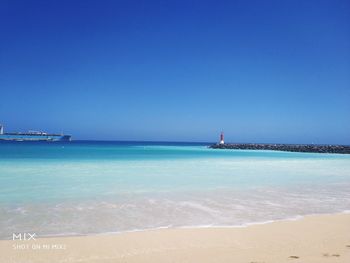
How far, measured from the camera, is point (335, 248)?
12.2 ft

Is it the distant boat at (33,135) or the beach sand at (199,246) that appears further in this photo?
the distant boat at (33,135)

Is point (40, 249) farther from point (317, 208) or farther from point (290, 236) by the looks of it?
point (317, 208)

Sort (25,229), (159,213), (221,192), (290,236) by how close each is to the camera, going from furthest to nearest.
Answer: (221,192) < (159,213) < (25,229) < (290,236)

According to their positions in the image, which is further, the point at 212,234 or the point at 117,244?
the point at 212,234

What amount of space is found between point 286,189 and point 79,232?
21.5 ft

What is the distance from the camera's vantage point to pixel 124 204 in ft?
21.6

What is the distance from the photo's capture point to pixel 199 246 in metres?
3.82

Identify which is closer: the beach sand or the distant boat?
the beach sand

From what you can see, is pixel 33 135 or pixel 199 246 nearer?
pixel 199 246

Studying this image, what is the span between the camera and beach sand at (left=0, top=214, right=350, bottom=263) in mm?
3408

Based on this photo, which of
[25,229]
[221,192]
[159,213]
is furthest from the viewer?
[221,192]

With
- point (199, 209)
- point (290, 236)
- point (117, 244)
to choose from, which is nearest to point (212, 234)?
point (290, 236)

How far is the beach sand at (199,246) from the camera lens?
341cm

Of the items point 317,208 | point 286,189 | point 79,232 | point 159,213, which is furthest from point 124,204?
point 286,189
